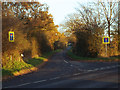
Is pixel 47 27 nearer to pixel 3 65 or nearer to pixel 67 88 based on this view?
pixel 3 65

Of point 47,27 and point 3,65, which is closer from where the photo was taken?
point 3,65

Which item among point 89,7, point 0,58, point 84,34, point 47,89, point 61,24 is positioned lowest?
point 47,89

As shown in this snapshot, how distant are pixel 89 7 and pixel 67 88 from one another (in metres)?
23.6

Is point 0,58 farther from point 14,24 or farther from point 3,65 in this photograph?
point 14,24

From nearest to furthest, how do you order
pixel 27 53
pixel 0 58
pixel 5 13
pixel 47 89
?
pixel 47 89 < pixel 0 58 < pixel 5 13 < pixel 27 53

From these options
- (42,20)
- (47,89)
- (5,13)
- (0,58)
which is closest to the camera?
(47,89)

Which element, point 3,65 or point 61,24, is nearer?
point 3,65

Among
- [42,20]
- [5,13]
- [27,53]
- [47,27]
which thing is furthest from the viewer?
[47,27]

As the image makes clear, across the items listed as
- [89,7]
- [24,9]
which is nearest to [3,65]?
[24,9]

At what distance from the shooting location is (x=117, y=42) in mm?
26750

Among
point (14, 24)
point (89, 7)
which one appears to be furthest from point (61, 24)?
point (14, 24)

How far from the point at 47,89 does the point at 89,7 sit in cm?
2394

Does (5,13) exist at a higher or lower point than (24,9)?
lower

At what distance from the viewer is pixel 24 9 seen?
2844 cm
